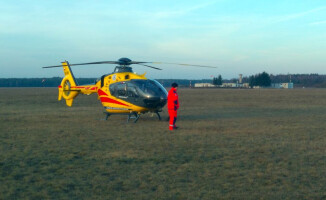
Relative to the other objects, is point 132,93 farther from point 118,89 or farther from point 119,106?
point 119,106

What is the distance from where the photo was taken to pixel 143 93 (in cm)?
1534

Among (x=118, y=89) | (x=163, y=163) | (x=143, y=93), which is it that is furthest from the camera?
(x=118, y=89)

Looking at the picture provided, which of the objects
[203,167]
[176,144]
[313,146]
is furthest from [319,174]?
[176,144]

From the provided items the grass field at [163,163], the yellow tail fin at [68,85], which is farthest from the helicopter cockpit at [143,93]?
the yellow tail fin at [68,85]

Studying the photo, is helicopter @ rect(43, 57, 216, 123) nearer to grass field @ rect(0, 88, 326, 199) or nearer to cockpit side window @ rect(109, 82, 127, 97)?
cockpit side window @ rect(109, 82, 127, 97)

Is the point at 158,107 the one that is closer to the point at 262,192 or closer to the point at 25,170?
the point at 25,170

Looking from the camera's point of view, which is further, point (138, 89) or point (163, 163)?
point (138, 89)

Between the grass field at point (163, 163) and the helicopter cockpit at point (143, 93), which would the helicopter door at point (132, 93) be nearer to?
the helicopter cockpit at point (143, 93)

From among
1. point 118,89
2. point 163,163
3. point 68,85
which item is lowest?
point 163,163

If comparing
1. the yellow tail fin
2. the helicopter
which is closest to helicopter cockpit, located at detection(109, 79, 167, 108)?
the helicopter

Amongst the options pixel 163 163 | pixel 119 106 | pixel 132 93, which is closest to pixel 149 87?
pixel 132 93

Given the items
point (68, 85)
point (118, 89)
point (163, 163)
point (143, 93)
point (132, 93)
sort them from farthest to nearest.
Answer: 1. point (68, 85)
2. point (118, 89)
3. point (132, 93)
4. point (143, 93)
5. point (163, 163)

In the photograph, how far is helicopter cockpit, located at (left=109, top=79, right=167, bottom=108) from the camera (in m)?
15.2

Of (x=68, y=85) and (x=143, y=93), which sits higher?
(x=68, y=85)
